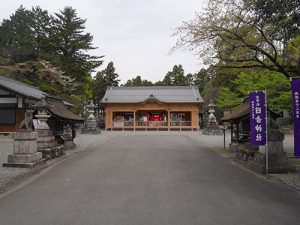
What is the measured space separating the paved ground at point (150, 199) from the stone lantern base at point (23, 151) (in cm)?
99

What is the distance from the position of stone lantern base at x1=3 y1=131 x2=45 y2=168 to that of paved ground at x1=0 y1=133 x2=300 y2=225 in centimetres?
99

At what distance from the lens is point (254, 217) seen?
225 inches

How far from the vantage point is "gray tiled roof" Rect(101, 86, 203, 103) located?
148ft

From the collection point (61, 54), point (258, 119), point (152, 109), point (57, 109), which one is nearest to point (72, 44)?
point (61, 54)

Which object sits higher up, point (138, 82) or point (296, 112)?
point (138, 82)

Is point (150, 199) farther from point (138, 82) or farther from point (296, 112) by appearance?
point (138, 82)

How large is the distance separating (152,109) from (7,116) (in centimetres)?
2201

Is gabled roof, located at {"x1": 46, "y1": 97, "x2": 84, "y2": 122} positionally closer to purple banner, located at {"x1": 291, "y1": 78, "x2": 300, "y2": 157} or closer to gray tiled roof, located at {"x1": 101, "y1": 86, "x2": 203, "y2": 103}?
purple banner, located at {"x1": 291, "y1": 78, "x2": 300, "y2": 157}

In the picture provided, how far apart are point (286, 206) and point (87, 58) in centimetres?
3635

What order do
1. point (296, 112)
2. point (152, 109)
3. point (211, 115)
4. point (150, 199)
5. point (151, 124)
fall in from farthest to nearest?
point (152, 109) → point (151, 124) → point (211, 115) → point (296, 112) → point (150, 199)

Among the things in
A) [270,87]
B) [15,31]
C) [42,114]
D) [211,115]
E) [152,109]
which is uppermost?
[15,31]

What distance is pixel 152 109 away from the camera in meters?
45.6

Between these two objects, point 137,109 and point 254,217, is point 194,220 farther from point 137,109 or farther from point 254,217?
point 137,109

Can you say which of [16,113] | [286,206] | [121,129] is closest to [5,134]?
[16,113]
